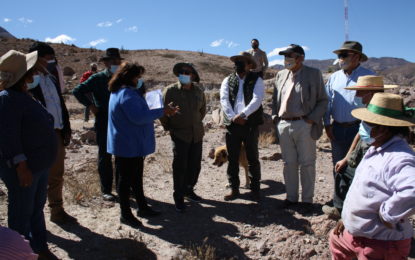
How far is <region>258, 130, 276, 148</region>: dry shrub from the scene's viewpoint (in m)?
9.16

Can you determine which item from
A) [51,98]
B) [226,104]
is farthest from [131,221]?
[226,104]

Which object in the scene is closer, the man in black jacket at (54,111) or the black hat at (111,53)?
the man in black jacket at (54,111)

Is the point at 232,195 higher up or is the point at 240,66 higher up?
the point at 240,66

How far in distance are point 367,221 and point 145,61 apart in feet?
104

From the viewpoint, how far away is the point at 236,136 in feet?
17.3

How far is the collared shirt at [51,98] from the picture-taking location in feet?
13.5

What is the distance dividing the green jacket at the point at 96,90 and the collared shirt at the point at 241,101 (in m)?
1.68

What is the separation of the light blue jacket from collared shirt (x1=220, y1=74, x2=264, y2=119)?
130 centimetres

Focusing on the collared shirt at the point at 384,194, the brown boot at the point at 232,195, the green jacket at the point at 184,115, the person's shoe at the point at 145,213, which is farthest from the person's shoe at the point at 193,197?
the collared shirt at the point at 384,194

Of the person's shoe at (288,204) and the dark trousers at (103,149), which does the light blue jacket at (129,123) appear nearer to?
the dark trousers at (103,149)

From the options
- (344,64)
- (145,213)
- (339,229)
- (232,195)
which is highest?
(344,64)

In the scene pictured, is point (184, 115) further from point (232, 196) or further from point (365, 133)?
point (365, 133)

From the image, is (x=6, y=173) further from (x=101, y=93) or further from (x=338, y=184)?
(x=338, y=184)

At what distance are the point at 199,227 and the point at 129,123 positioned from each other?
161 centimetres
